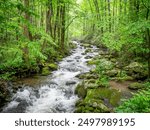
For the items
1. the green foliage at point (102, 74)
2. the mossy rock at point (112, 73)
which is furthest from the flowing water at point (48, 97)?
the mossy rock at point (112, 73)

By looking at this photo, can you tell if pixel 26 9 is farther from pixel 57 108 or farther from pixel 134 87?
pixel 134 87

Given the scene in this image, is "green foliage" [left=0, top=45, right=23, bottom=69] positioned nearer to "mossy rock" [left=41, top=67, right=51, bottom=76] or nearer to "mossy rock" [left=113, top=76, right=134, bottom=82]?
"mossy rock" [left=41, top=67, right=51, bottom=76]

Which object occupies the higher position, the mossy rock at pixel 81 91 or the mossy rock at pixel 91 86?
the mossy rock at pixel 91 86

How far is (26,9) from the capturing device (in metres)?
7.93

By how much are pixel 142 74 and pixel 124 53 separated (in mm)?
4396

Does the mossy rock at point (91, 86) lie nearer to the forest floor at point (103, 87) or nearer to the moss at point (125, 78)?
the forest floor at point (103, 87)

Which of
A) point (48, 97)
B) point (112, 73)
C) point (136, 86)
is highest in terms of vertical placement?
point (112, 73)

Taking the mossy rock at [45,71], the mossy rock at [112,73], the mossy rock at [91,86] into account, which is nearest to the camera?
the mossy rock at [91,86]

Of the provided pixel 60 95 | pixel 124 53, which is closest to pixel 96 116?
pixel 60 95

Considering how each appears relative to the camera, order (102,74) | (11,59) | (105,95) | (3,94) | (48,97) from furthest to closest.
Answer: (11,59) < (102,74) < (48,97) < (3,94) < (105,95)

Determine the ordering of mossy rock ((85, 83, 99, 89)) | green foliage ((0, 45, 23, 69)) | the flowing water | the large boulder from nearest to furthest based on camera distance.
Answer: the flowing water → the large boulder → mossy rock ((85, 83, 99, 89)) → green foliage ((0, 45, 23, 69))

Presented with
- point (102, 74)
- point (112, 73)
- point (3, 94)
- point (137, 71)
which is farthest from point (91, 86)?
point (3, 94)

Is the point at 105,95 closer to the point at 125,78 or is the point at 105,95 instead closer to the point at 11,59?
the point at 125,78

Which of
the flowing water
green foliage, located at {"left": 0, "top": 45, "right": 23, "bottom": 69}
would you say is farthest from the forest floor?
green foliage, located at {"left": 0, "top": 45, "right": 23, "bottom": 69}
